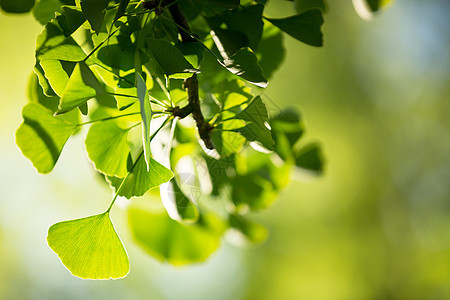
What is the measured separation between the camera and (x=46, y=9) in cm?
35

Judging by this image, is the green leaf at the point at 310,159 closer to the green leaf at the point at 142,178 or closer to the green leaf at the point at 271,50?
the green leaf at the point at 271,50

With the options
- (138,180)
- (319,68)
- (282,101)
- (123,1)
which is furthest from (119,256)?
(319,68)

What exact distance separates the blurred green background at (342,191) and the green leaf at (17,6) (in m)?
2.16

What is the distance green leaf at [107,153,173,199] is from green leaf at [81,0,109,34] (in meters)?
0.10

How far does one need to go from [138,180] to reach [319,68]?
2.51m

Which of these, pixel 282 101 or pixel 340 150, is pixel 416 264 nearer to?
pixel 340 150

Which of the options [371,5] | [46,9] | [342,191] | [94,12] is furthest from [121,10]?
[342,191]

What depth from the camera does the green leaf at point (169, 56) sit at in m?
0.27

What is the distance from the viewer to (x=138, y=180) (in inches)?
13.0

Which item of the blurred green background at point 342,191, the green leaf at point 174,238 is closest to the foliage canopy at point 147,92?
the green leaf at point 174,238

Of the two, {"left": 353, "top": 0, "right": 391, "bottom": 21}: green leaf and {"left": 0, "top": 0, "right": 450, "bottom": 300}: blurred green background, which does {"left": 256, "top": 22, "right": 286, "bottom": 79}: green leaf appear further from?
{"left": 0, "top": 0, "right": 450, "bottom": 300}: blurred green background

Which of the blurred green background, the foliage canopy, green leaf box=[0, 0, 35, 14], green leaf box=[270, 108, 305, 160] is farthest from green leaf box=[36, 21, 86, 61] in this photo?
the blurred green background

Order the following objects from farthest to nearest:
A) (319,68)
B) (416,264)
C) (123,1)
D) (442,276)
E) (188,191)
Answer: (319,68), (416,264), (442,276), (188,191), (123,1)

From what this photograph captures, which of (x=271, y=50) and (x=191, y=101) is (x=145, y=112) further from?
(x=271, y=50)
